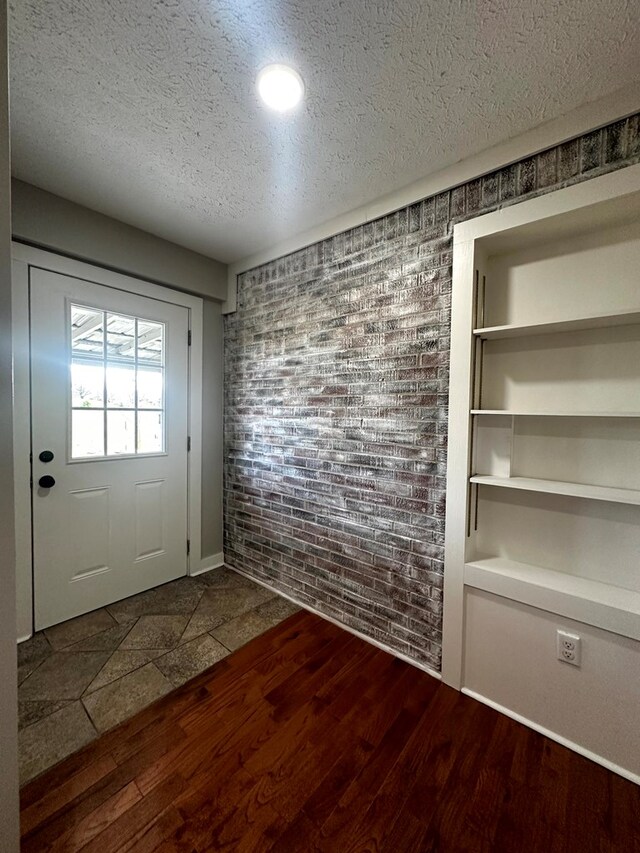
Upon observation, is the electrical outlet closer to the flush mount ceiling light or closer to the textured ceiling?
the textured ceiling

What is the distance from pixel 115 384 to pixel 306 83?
1.97 m

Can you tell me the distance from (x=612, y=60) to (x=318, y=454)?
80.3 inches

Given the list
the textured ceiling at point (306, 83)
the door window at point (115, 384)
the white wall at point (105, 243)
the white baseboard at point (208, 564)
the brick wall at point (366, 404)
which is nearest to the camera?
the textured ceiling at point (306, 83)

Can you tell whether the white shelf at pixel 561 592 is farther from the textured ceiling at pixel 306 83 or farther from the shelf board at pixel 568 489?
the textured ceiling at pixel 306 83

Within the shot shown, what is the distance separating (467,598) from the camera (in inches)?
62.2

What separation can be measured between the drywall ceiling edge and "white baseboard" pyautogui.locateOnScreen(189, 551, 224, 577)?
257cm

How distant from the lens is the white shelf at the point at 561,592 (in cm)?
125

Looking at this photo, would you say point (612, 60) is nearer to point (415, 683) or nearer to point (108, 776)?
point (415, 683)

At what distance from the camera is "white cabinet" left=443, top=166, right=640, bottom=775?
1294 millimetres

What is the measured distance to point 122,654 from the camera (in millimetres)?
1820

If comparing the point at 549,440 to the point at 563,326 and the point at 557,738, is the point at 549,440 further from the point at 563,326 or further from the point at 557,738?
the point at 557,738

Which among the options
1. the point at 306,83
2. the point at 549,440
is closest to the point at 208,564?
the point at 549,440

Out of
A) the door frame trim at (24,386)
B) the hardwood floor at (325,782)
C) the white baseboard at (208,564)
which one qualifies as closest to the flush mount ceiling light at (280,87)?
the door frame trim at (24,386)

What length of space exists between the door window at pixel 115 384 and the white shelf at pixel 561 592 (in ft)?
7.55
